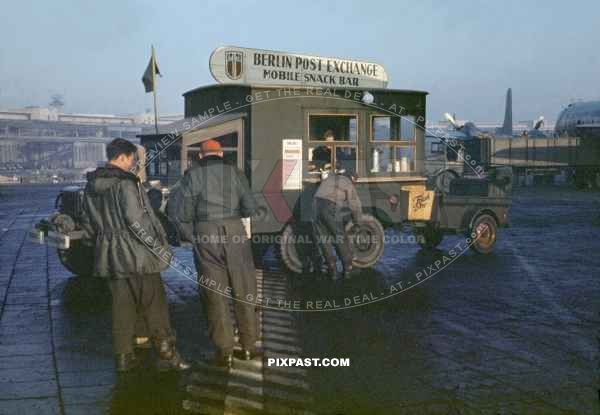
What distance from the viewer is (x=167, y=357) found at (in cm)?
518

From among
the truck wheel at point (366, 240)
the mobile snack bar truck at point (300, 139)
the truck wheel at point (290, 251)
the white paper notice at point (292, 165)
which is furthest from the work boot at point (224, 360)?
the truck wheel at point (366, 240)

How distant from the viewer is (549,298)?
8.05 m

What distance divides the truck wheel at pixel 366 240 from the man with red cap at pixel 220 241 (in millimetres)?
4428

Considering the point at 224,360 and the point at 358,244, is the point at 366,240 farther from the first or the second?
the point at 224,360

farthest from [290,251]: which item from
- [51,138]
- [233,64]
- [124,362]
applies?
[51,138]

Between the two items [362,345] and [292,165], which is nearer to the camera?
[362,345]

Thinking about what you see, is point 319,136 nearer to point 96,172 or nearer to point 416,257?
point 416,257

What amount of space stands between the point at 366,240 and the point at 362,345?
4.12 metres

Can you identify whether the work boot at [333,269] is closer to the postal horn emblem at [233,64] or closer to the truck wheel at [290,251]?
the truck wheel at [290,251]

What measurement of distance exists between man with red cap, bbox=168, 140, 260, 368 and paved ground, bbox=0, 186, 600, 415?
0.32 meters

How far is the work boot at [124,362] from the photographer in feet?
16.8

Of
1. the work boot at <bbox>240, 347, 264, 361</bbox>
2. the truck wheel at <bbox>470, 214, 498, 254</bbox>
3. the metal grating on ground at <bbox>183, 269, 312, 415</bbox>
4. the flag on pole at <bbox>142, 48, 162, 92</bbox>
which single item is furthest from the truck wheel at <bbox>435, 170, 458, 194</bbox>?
the work boot at <bbox>240, 347, 264, 361</bbox>

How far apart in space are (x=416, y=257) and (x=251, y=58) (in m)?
4.87

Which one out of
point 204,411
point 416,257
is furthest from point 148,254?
point 416,257
